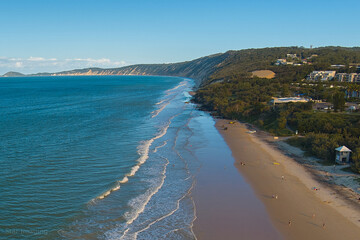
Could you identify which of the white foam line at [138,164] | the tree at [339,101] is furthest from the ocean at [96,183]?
the tree at [339,101]

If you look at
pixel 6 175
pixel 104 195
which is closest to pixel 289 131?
pixel 104 195

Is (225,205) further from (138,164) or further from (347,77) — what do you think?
(347,77)

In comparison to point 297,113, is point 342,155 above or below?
below

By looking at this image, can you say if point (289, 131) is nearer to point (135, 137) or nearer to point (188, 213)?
point (135, 137)

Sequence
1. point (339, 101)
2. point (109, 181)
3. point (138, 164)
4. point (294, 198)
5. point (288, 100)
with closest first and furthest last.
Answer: point (294, 198) < point (109, 181) < point (138, 164) < point (339, 101) < point (288, 100)

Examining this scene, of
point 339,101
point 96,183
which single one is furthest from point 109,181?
point 339,101

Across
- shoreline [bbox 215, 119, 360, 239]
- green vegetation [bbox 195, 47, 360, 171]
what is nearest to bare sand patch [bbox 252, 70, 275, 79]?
green vegetation [bbox 195, 47, 360, 171]

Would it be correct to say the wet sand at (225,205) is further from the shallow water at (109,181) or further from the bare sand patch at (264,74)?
the bare sand patch at (264,74)
